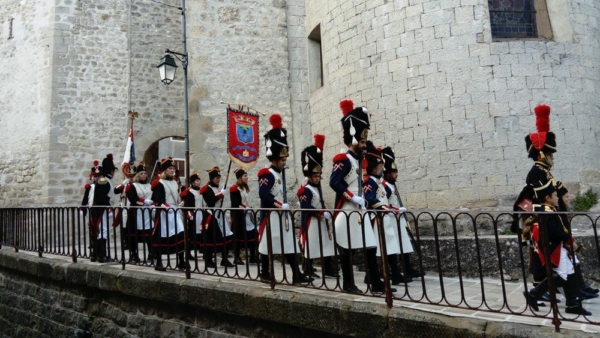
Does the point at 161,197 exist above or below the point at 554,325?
above

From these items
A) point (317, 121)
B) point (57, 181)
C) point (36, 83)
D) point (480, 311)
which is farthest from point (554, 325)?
point (36, 83)

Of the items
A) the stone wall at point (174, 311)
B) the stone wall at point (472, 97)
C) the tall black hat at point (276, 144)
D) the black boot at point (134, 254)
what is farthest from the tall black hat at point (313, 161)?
the stone wall at point (472, 97)

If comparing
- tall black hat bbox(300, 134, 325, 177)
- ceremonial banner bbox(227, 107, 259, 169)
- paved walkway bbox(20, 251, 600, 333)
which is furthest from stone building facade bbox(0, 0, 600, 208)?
tall black hat bbox(300, 134, 325, 177)

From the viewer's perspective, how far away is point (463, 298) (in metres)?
3.56

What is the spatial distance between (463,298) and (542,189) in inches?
59.2

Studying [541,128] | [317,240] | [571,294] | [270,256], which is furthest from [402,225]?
[571,294]

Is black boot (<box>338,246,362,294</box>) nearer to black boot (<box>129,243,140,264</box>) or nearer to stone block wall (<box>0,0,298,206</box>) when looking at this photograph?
black boot (<box>129,243,140,264</box>)

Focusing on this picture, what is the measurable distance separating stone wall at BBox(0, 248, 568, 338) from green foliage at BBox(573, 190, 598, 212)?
17.5 ft

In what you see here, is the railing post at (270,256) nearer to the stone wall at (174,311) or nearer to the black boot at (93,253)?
the stone wall at (174,311)

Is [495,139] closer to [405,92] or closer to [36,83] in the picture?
[405,92]

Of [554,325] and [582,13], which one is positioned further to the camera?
[582,13]

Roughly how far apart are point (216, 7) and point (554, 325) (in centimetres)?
1179

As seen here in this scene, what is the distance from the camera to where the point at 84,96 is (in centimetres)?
1366

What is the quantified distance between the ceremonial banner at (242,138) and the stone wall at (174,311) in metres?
3.60
